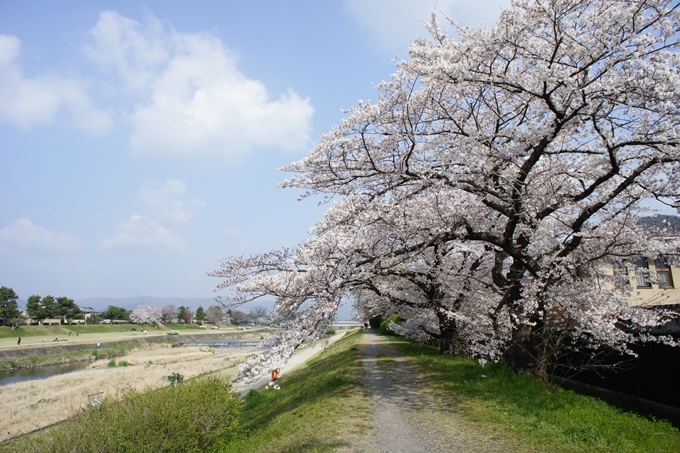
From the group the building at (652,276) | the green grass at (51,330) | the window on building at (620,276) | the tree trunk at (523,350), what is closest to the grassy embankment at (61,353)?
the green grass at (51,330)

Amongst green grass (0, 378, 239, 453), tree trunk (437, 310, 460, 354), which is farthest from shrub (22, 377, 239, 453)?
tree trunk (437, 310, 460, 354)

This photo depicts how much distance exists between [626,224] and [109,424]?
1015 centimetres

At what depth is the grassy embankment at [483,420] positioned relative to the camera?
554 centimetres

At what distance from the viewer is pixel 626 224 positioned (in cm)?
803

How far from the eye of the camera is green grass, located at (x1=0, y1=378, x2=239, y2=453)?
570 cm

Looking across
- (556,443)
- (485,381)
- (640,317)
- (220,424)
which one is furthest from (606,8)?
(220,424)

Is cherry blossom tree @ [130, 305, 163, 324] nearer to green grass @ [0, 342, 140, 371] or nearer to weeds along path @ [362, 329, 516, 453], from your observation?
green grass @ [0, 342, 140, 371]

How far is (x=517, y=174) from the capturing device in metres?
7.48

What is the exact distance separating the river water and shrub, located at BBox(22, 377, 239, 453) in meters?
27.0

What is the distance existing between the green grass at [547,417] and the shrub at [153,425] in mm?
4588

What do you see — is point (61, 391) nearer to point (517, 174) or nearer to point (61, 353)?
point (61, 353)

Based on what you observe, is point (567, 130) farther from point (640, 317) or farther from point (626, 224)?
point (640, 317)

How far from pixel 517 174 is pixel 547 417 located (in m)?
4.23

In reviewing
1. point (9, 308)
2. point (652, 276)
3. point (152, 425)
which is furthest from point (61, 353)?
point (652, 276)
